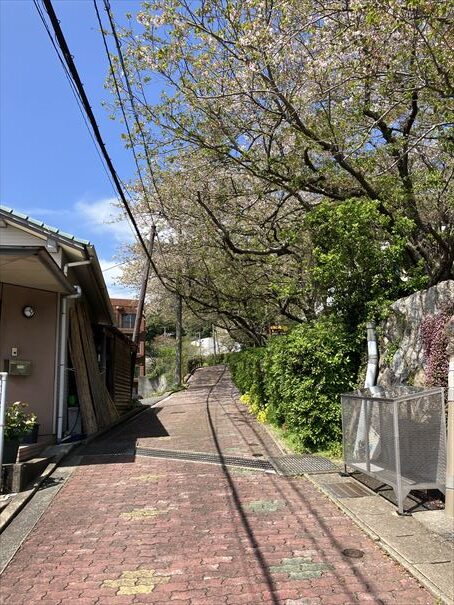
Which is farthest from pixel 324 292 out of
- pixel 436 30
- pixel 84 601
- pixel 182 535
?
pixel 84 601

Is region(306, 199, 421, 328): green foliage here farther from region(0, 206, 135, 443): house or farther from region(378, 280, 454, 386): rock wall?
region(0, 206, 135, 443): house

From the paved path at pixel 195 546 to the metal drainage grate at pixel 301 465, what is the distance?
386 mm

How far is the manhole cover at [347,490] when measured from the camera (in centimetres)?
614

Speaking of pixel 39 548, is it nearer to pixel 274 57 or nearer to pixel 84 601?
pixel 84 601

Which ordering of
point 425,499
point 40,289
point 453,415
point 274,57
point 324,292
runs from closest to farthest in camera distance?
point 453,415 → point 425,499 → point 274,57 → point 40,289 → point 324,292

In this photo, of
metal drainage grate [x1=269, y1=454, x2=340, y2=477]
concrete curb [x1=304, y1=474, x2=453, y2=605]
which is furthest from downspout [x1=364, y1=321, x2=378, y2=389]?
concrete curb [x1=304, y1=474, x2=453, y2=605]

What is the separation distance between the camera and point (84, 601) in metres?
3.74

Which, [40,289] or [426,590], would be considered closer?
[426,590]

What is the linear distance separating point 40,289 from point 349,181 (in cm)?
653

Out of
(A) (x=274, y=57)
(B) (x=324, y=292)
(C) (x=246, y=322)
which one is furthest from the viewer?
(C) (x=246, y=322)

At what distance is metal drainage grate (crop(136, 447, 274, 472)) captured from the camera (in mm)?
7900

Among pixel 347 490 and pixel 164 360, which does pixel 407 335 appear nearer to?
pixel 347 490

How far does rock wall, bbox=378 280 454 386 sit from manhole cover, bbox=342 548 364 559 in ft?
9.74

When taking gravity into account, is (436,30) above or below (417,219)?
above
